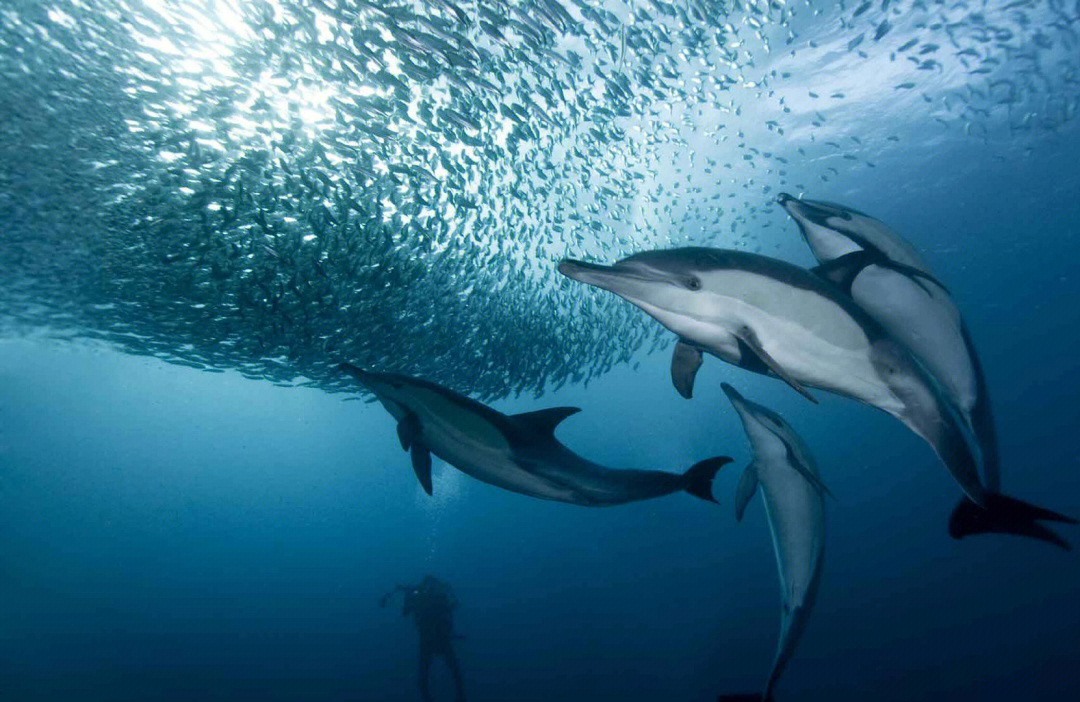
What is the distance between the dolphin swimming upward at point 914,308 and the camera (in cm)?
214

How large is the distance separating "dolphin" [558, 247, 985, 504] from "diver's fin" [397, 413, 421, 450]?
153 cm

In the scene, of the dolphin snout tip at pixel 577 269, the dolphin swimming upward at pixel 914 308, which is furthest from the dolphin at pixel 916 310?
the dolphin snout tip at pixel 577 269

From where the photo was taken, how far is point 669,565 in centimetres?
3092

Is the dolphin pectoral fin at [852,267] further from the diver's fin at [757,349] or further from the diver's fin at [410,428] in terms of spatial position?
the diver's fin at [410,428]

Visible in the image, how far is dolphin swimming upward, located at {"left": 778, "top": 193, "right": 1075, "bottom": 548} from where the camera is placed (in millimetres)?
2145

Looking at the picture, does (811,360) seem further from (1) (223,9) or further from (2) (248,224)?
(2) (248,224)

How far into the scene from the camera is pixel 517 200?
1146 cm

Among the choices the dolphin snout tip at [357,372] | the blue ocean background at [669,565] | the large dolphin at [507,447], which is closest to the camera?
the large dolphin at [507,447]

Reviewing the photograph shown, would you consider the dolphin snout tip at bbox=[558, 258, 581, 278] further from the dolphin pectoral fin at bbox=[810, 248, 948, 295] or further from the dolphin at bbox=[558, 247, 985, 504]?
the dolphin pectoral fin at bbox=[810, 248, 948, 295]

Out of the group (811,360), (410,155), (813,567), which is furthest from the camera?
(410,155)

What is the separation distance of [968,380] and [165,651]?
1438 inches

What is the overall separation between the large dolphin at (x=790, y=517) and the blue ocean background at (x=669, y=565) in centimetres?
76

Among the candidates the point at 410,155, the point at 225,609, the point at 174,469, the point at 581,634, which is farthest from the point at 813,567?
the point at 174,469

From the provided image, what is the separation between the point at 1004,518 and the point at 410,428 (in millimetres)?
2676
